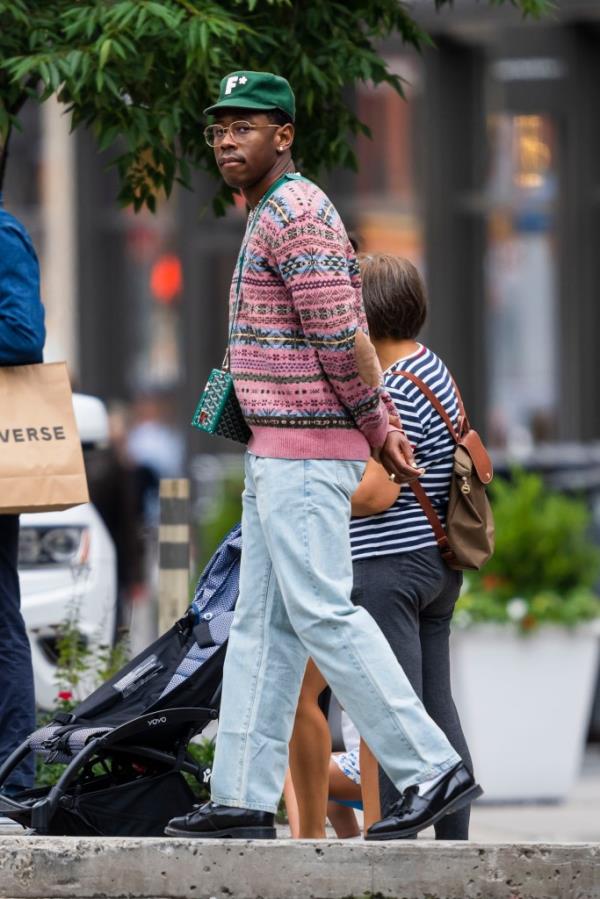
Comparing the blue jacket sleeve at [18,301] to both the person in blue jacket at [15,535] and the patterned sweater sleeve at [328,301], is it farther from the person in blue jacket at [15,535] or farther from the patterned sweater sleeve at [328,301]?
the patterned sweater sleeve at [328,301]

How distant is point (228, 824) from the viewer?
4.50 metres

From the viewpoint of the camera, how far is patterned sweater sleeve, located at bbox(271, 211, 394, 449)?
14.1ft

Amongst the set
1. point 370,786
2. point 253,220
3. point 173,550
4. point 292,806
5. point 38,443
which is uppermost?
point 253,220

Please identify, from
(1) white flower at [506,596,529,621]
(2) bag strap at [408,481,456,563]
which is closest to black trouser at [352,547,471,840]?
(2) bag strap at [408,481,456,563]

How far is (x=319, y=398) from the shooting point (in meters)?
4.39

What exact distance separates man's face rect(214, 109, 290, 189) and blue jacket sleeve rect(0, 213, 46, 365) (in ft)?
3.03

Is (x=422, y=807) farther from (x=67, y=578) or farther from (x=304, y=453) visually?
(x=67, y=578)

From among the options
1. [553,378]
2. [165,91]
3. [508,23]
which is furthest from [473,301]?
[165,91]

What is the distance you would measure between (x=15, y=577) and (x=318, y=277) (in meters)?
1.53

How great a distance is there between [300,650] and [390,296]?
0.99 metres

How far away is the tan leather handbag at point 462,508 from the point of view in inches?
192

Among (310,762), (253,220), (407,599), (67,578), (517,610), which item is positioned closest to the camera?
(253,220)

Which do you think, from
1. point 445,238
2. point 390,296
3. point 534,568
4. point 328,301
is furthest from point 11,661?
point 445,238

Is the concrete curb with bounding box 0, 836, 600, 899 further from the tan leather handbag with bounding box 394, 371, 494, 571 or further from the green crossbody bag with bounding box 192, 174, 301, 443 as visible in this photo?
the green crossbody bag with bounding box 192, 174, 301, 443
